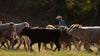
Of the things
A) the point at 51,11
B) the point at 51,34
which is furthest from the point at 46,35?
the point at 51,11

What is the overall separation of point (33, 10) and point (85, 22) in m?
9.22

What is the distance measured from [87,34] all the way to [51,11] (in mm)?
22577

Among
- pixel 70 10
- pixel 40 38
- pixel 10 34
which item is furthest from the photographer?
pixel 70 10

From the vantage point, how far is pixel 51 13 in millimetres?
36719

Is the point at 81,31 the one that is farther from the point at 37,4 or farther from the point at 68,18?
the point at 37,4

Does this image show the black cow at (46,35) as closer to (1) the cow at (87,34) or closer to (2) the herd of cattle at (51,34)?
(2) the herd of cattle at (51,34)

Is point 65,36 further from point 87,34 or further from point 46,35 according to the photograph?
point 46,35

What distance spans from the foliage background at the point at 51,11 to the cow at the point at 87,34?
14.7 metres

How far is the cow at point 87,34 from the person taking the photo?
45.5ft

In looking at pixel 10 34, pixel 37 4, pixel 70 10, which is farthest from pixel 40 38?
pixel 37 4

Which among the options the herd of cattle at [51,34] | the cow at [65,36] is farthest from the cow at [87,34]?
the cow at [65,36]

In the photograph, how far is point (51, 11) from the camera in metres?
36.5

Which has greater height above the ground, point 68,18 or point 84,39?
point 84,39

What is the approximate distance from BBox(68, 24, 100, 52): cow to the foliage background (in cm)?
1470
